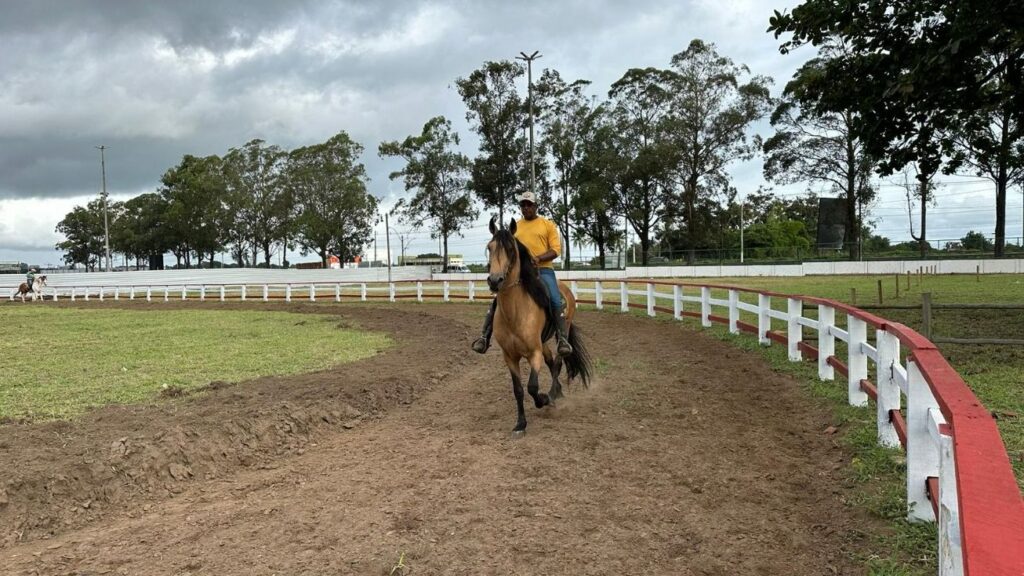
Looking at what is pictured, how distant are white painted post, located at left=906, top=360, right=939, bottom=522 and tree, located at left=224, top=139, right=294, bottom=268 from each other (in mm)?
62869

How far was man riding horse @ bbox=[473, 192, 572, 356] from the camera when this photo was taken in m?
6.84

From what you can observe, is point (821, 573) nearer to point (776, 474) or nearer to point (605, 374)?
point (776, 474)

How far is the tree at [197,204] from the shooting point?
6300 centimetres

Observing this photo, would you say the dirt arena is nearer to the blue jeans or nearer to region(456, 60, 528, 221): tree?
the blue jeans

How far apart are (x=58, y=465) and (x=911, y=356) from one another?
6.26m

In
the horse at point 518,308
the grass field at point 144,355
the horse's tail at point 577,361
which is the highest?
the horse at point 518,308

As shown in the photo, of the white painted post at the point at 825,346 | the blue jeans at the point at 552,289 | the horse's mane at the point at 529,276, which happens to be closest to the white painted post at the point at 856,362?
the white painted post at the point at 825,346

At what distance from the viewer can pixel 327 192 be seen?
2346 inches

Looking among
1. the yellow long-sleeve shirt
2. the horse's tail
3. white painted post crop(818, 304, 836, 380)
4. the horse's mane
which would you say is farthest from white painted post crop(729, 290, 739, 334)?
the horse's mane

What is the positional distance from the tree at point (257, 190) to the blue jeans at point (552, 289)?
58899mm

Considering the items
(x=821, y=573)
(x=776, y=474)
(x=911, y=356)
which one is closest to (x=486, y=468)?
(x=776, y=474)

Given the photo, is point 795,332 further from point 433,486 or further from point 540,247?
point 433,486

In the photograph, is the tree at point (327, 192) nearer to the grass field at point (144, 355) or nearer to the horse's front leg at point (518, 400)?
the grass field at point (144, 355)

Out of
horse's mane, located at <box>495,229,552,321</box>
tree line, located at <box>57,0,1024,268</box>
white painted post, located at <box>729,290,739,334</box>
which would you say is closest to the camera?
horse's mane, located at <box>495,229,552,321</box>
